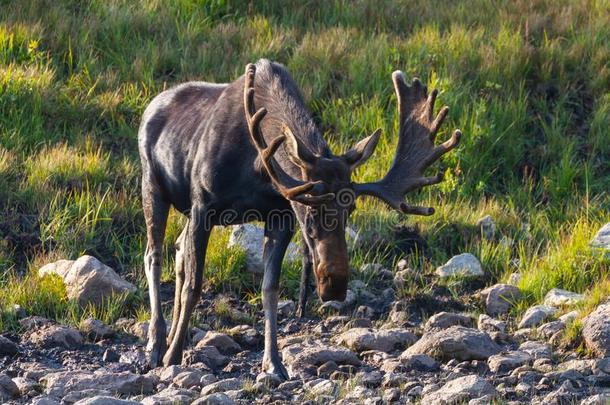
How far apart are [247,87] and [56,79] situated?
4646mm

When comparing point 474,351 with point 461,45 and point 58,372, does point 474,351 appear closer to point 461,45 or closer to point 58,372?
point 58,372

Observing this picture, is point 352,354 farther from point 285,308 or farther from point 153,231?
point 153,231

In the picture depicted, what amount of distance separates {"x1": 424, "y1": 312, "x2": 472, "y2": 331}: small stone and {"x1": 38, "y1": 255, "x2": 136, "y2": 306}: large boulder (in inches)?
84.9

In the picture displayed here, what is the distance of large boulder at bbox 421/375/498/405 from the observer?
282 inches

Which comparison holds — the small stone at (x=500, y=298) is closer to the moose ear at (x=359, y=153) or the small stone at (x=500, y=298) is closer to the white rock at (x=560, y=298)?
the white rock at (x=560, y=298)

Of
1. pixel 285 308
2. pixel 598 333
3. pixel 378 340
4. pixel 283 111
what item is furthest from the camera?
pixel 285 308

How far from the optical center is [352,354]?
328 inches

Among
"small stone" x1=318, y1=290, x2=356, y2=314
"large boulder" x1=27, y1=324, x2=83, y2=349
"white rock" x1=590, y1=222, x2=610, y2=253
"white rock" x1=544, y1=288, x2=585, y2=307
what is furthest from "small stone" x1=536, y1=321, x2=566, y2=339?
"large boulder" x1=27, y1=324, x2=83, y2=349

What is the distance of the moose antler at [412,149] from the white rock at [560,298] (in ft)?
6.27

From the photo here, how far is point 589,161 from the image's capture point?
1174 centimetres

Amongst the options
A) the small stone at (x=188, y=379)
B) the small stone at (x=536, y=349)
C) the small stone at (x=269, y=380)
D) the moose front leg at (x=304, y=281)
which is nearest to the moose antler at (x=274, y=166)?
the small stone at (x=269, y=380)

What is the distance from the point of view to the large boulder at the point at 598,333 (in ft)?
27.6

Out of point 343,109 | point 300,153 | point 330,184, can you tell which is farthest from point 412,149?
point 343,109

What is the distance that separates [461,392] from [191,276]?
215 cm
